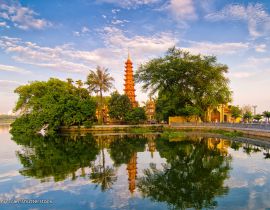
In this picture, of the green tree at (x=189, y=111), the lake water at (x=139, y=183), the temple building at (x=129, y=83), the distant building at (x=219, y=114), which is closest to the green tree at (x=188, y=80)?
the green tree at (x=189, y=111)

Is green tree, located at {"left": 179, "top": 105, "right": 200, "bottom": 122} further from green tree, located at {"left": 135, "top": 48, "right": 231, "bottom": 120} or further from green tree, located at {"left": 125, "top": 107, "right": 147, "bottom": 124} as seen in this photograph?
green tree, located at {"left": 125, "top": 107, "right": 147, "bottom": 124}

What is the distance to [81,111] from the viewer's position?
46.6 metres

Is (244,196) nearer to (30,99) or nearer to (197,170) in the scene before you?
(197,170)

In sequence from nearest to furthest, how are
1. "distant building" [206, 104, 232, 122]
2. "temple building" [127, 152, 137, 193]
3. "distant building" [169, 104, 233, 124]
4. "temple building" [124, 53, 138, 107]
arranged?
"temple building" [127, 152, 137, 193]
"distant building" [169, 104, 233, 124]
"distant building" [206, 104, 232, 122]
"temple building" [124, 53, 138, 107]

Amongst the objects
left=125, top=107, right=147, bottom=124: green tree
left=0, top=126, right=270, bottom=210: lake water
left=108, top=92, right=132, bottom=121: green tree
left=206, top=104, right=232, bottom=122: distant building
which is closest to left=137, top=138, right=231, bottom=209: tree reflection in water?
left=0, top=126, right=270, bottom=210: lake water

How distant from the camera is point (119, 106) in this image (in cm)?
4884

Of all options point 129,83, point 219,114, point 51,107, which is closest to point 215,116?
point 219,114

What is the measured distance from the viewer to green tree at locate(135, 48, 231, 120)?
142ft

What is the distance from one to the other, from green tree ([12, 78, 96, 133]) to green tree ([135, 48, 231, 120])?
1191 cm

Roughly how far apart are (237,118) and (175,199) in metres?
60.5

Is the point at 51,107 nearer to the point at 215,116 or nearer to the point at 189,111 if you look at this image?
the point at 189,111

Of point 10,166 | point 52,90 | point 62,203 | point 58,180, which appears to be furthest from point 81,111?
point 62,203

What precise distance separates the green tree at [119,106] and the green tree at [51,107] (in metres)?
3.50

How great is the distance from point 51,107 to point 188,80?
23541 mm
